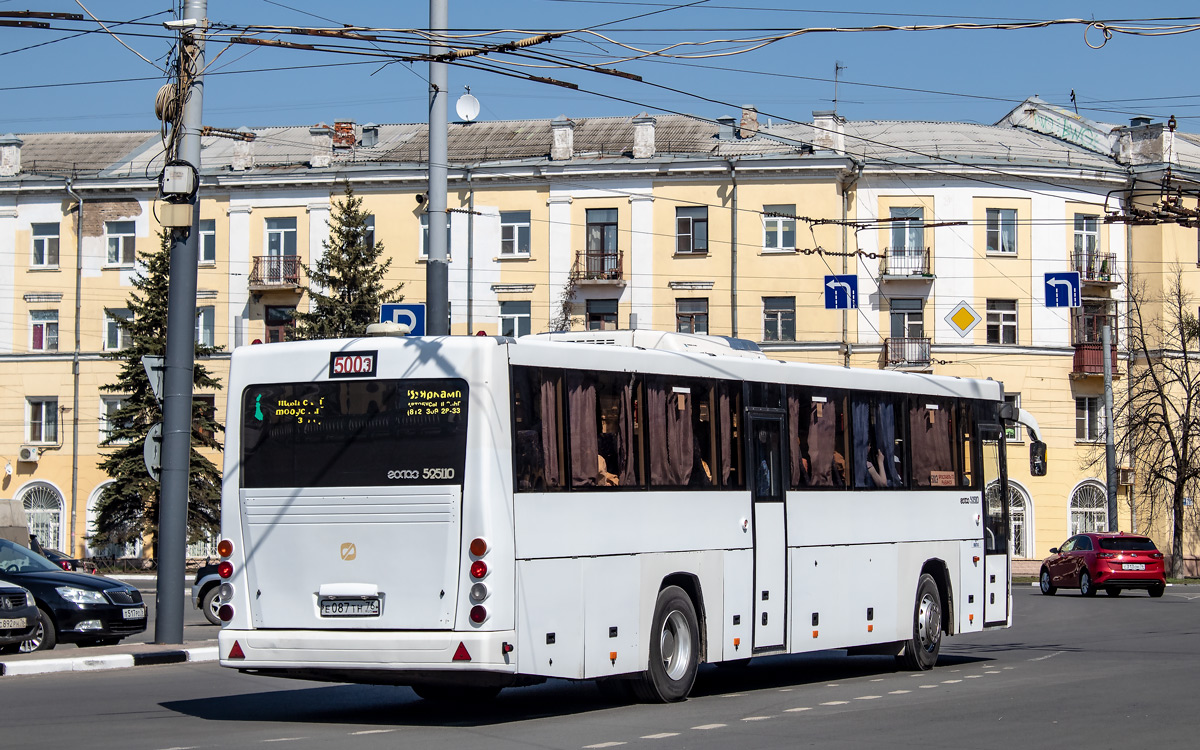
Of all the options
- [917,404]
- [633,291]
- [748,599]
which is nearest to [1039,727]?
[748,599]

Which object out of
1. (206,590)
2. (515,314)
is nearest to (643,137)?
(515,314)

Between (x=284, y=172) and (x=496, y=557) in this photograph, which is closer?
(x=496, y=557)

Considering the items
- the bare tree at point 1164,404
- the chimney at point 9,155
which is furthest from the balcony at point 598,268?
the chimney at point 9,155

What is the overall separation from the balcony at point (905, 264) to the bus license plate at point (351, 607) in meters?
43.0

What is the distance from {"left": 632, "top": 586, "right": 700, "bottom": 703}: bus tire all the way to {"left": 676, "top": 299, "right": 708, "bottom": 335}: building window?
40.3 meters

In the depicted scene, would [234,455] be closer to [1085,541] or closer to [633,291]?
[1085,541]

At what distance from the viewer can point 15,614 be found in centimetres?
1827

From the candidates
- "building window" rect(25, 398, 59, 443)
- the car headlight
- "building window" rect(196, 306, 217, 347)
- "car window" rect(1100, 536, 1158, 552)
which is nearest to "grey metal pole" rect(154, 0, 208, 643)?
the car headlight

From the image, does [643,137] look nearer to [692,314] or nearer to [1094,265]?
[692,314]

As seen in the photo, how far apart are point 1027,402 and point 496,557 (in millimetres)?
45485

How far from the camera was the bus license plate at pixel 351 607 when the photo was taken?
11.6 metres

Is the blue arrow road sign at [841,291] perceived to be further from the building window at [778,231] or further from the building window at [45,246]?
the building window at [45,246]

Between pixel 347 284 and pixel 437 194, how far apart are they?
3359 centimetres

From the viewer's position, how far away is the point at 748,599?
1430 cm
